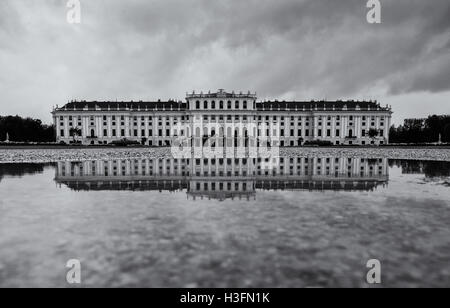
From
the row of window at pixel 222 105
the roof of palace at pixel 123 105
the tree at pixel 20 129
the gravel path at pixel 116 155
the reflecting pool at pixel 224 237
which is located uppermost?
the roof of palace at pixel 123 105

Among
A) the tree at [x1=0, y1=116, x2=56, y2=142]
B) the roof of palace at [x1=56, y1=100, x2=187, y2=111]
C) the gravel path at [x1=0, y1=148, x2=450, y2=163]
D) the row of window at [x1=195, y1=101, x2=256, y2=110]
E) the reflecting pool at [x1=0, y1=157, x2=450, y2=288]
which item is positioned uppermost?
the roof of palace at [x1=56, y1=100, x2=187, y2=111]

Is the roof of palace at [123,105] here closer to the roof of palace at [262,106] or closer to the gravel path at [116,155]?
the roof of palace at [262,106]

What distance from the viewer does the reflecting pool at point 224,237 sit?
162 inches

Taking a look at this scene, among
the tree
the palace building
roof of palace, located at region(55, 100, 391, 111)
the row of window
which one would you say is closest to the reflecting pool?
the row of window

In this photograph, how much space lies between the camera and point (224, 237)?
5582 mm

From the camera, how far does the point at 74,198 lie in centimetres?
905

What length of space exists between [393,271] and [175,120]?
84.9 metres

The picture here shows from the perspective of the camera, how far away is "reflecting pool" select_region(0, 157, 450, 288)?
4.11 meters

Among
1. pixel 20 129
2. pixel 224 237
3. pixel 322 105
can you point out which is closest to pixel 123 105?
pixel 20 129

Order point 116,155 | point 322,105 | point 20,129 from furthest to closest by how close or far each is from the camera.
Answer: point 322,105 < point 20,129 < point 116,155

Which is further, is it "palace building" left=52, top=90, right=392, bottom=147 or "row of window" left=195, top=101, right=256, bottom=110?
"palace building" left=52, top=90, right=392, bottom=147

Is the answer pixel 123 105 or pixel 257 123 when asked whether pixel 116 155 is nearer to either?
pixel 257 123

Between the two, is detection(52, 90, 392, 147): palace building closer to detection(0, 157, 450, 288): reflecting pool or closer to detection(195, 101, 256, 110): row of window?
detection(195, 101, 256, 110): row of window

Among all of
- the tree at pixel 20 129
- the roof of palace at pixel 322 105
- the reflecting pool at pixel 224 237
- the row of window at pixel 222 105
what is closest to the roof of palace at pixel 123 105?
the row of window at pixel 222 105
